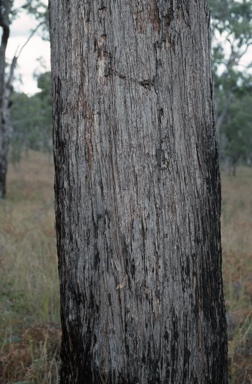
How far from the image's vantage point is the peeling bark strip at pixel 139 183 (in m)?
1.64

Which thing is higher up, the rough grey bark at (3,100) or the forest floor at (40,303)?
the rough grey bark at (3,100)

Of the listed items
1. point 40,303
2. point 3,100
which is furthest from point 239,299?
point 3,100

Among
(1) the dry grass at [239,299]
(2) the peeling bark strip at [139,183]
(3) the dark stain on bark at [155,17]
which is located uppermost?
(3) the dark stain on bark at [155,17]

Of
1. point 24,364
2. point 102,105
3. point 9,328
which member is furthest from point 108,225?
point 9,328

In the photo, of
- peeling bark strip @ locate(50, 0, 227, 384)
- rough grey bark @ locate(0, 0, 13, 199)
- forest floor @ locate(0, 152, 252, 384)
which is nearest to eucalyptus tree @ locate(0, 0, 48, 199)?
rough grey bark @ locate(0, 0, 13, 199)

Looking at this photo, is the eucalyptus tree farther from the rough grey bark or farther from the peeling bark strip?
the peeling bark strip

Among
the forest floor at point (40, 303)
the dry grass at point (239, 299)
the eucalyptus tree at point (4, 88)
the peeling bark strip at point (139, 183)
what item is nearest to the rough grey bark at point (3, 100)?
the eucalyptus tree at point (4, 88)

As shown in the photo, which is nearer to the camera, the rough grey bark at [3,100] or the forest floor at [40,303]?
the forest floor at [40,303]

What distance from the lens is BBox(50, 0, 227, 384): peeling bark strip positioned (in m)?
1.64

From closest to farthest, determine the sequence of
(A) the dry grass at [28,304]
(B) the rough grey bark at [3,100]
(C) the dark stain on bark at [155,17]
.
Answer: (C) the dark stain on bark at [155,17], (A) the dry grass at [28,304], (B) the rough grey bark at [3,100]

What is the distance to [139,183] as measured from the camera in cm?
165

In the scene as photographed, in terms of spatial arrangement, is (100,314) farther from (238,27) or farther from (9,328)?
(238,27)

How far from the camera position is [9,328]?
125 inches

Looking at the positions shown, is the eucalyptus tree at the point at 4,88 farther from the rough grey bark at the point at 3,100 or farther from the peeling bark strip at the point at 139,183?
the peeling bark strip at the point at 139,183
